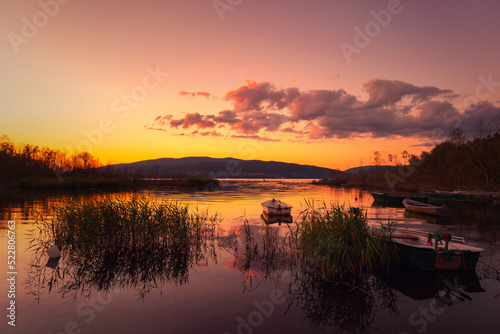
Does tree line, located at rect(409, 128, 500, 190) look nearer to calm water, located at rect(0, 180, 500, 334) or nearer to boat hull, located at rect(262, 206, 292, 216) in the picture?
boat hull, located at rect(262, 206, 292, 216)

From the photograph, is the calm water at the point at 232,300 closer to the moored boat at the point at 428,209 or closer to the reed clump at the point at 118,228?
the reed clump at the point at 118,228

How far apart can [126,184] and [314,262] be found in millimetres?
72327

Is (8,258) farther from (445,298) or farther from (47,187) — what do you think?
→ (47,187)

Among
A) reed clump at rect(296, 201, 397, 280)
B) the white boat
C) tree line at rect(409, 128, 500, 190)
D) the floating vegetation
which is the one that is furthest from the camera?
tree line at rect(409, 128, 500, 190)

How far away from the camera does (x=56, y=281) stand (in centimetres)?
1143

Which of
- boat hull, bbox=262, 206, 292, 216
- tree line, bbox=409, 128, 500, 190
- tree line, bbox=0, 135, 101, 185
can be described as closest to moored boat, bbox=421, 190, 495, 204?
tree line, bbox=409, 128, 500, 190

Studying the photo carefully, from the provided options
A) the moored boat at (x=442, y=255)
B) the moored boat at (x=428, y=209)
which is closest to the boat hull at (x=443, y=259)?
the moored boat at (x=442, y=255)

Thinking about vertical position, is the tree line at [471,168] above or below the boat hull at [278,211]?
above

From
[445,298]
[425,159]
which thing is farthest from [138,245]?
[425,159]

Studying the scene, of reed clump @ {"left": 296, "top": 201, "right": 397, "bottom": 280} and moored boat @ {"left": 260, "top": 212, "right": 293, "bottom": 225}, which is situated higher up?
reed clump @ {"left": 296, "top": 201, "right": 397, "bottom": 280}

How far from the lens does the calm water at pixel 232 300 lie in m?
8.50

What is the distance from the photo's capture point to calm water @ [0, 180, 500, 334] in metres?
8.50

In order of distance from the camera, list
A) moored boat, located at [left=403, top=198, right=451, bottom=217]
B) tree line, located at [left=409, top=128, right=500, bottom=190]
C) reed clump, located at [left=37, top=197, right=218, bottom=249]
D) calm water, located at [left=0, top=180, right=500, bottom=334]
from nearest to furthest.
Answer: calm water, located at [left=0, top=180, right=500, bottom=334] → reed clump, located at [left=37, top=197, right=218, bottom=249] → moored boat, located at [left=403, top=198, right=451, bottom=217] → tree line, located at [left=409, top=128, right=500, bottom=190]

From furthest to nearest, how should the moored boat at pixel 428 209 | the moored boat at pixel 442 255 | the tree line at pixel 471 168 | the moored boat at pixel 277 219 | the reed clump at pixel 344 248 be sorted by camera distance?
1. the tree line at pixel 471 168
2. the moored boat at pixel 428 209
3. the moored boat at pixel 277 219
4. the moored boat at pixel 442 255
5. the reed clump at pixel 344 248
